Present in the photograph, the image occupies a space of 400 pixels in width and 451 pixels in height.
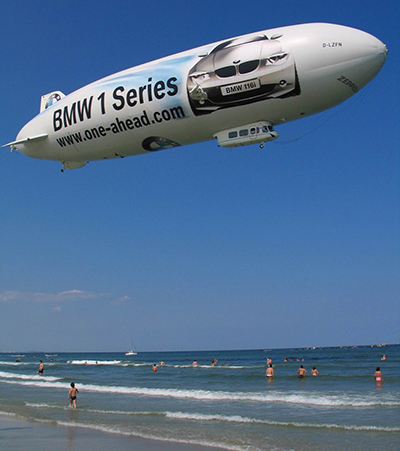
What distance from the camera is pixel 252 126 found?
16.3m

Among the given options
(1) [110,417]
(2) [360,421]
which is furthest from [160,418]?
(2) [360,421]

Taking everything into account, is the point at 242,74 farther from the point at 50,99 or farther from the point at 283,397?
the point at 283,397

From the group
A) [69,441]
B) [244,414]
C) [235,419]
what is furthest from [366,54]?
[69,441]

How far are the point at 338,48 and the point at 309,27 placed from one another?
123 centimetres

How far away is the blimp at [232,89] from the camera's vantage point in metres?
15.0

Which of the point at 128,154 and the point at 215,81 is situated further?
the point at 128,154

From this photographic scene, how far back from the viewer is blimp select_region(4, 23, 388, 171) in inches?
589

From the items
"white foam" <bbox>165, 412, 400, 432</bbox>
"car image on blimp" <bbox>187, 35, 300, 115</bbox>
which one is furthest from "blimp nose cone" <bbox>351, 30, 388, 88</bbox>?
"white foam" <bbox>165, 412, 400, 432</bbox>

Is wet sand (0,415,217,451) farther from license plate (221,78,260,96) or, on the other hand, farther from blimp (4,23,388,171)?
license plate (221,78,260,96)

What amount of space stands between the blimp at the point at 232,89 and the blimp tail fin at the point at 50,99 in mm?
5051

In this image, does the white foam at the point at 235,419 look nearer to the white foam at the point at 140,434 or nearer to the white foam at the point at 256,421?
the white foam at the point at 256,421

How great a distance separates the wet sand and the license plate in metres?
11.4

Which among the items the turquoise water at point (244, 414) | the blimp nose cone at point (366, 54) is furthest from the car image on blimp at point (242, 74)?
the turquoise water at point (244, 414)

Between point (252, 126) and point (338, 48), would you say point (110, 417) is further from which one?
point (338, 48)
